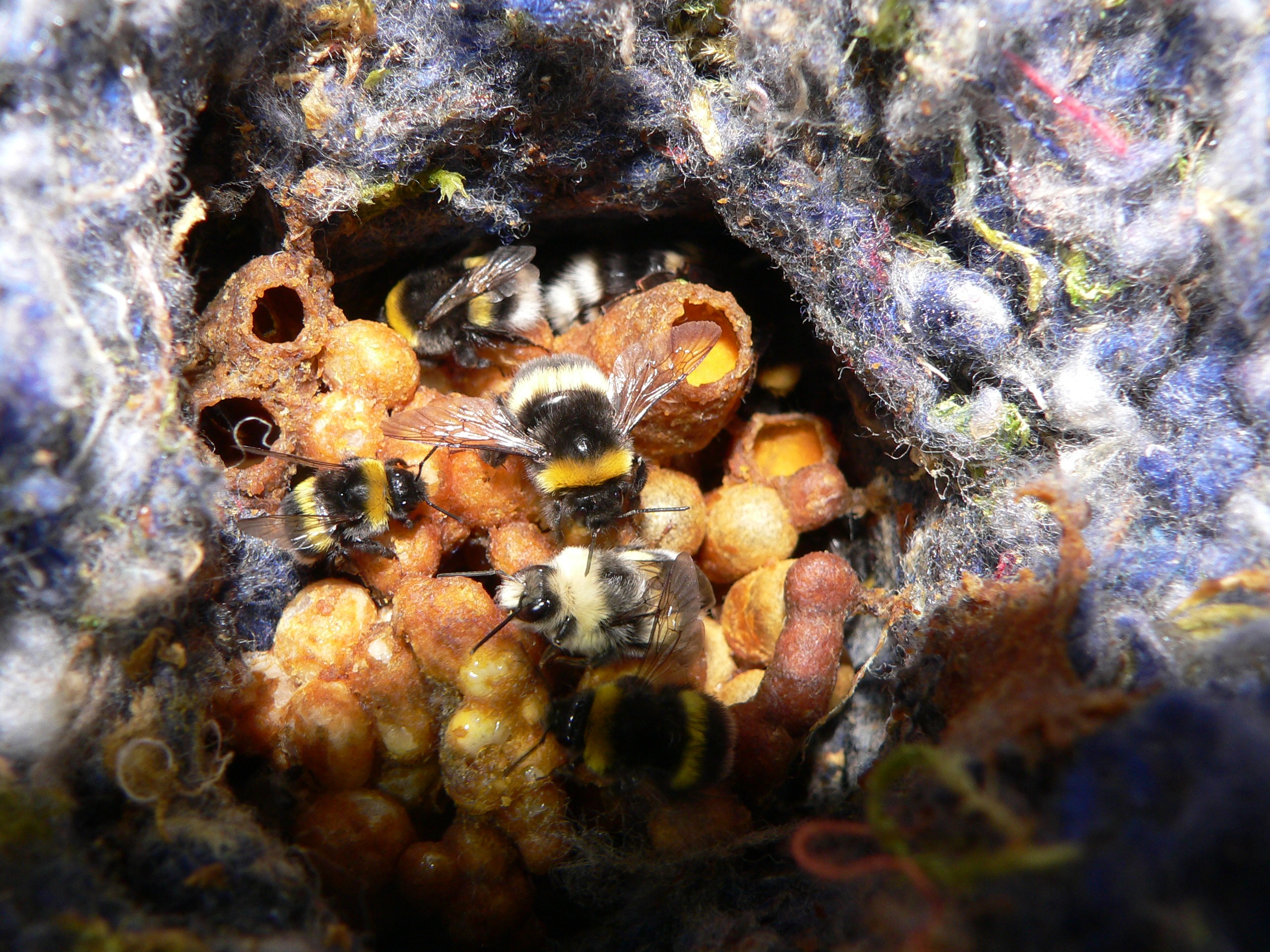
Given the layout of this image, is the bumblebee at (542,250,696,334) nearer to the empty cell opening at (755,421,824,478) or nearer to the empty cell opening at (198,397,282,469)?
the empty cell opening at (755,421,824,478)

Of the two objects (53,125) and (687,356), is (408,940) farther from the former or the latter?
(53,125)

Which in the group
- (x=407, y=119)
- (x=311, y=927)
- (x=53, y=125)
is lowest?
(x=311, y=927)

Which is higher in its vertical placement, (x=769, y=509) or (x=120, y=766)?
(x=769, y=509)

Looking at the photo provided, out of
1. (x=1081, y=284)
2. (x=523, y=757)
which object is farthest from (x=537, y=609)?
(x=1081, y=284)

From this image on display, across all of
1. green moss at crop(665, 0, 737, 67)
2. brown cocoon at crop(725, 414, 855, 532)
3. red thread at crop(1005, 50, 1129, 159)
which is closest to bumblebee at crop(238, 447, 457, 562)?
brown cocoon at crop(725, 414, 855, 532)

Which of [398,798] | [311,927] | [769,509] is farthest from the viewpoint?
[769,509]

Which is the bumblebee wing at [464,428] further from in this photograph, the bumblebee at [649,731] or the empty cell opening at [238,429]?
the bumblebee at [649,731]

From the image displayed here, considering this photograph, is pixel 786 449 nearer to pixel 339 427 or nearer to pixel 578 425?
pixel 578 425

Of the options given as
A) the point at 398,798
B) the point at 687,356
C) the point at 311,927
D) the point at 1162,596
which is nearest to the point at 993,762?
the point at 1162,596
